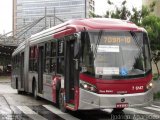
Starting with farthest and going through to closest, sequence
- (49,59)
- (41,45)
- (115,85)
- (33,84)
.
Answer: (33,84), (41,45), (49,59), (115,85)

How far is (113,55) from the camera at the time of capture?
1231cm

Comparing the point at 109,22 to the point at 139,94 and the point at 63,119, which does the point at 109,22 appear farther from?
the point at 63,119

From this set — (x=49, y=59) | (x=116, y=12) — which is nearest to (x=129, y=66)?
(x=49, y=59)

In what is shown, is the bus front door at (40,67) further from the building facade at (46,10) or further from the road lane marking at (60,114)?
the building facade at (46,10)

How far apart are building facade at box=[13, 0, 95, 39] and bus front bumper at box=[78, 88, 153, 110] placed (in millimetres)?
47442

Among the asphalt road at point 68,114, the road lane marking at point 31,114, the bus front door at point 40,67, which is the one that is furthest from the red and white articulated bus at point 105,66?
the bus front door at point 40,67

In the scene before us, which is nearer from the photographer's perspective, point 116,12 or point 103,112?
point 103,112

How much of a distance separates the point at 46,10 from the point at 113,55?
5124 centimetres

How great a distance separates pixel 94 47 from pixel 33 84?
8.27 m

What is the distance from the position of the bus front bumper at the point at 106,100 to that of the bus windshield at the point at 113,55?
547 mm

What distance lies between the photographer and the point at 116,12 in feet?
96.0

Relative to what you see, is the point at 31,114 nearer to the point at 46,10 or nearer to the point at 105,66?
the point at 105,66

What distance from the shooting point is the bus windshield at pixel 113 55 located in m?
12.2

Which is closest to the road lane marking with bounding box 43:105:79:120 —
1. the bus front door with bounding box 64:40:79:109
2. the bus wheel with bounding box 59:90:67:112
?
the bus wheel with bounding box 59:90:67:112
